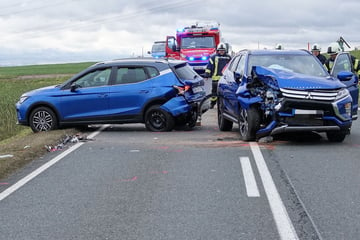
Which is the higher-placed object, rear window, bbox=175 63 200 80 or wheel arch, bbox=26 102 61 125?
rear window, bbox=175 63 200 80

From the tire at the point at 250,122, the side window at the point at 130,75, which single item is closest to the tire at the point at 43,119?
the side window at the point at 130,75

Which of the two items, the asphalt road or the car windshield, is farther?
the car windshield

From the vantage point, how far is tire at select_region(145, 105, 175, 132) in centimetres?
1305

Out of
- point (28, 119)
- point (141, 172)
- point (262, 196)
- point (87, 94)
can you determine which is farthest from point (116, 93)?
point (262, 196)

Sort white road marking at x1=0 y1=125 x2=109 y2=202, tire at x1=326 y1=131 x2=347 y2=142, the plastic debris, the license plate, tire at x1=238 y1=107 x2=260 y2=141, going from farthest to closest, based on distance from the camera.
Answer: the license plate
the plastic debris
tire at x1=326 y1=131 x2=347 y2=142
tire at x1=238 y1=107 x2=260 y2=141
white road marking at x1=0 y1=125 x2=109 y2=202

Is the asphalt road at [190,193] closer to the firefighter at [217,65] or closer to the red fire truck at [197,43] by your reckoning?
the firefighter at [217,65]

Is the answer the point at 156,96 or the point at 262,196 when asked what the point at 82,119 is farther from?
the point at 262,196

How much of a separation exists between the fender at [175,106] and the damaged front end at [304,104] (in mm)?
2903

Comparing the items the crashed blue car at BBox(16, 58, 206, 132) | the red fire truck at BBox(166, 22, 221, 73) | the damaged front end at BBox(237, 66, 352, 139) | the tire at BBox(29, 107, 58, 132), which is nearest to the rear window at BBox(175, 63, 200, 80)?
the crashed blue car at BBox(16, 58, 206, 132)

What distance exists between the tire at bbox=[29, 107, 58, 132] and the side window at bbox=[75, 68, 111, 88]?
3.19ft

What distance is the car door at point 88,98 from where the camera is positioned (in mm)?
13227

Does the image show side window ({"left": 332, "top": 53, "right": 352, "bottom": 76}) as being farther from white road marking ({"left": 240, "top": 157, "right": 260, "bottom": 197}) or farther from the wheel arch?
the wheel arch

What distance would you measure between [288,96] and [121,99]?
14.7 ft

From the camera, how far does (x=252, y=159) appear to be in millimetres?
9227
